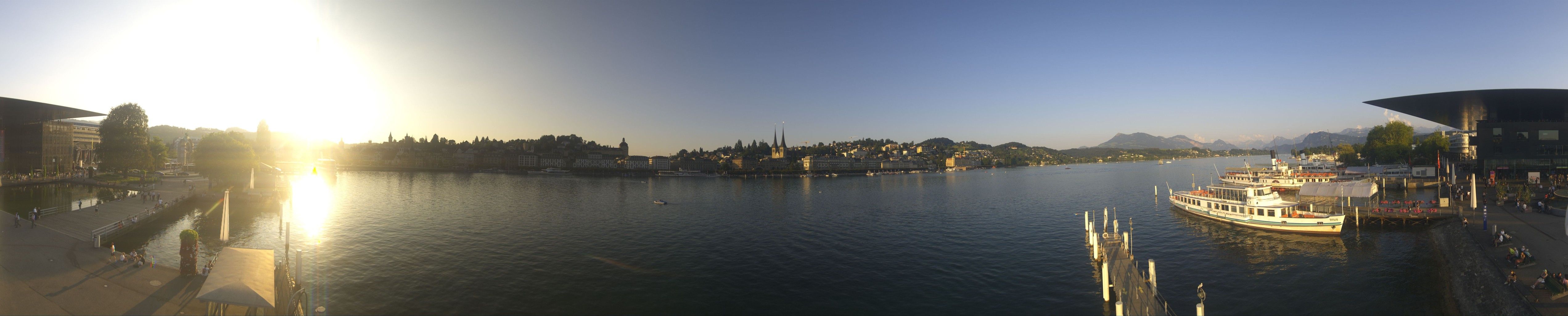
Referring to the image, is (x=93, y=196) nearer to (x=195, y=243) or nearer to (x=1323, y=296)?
(x=195, y=243)

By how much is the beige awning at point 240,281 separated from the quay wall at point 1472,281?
107 ft

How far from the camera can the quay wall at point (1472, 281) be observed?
580 inches

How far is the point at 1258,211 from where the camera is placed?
102 ft

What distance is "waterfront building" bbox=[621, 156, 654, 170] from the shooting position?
6673 inches

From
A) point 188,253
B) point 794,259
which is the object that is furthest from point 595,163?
point 188,253

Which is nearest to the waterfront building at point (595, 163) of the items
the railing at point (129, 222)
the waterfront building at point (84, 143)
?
the waterfront building at point (84, 143)

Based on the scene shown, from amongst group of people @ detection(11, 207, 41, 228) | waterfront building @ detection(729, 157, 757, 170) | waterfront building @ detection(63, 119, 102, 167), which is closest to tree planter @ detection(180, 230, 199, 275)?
group of people @ detection(11, 207, 41, 228)

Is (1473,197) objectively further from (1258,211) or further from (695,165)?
(695,165)

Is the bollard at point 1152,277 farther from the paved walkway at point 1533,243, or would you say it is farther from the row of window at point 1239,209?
the row of window at point 1239,209

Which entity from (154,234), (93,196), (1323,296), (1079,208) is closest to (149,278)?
(154,234)

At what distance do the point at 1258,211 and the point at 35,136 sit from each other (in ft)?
381

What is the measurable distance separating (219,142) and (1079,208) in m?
86.0

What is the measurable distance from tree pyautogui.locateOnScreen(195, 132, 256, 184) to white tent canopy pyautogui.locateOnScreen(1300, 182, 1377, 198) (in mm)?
92067

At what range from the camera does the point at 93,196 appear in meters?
44.2
